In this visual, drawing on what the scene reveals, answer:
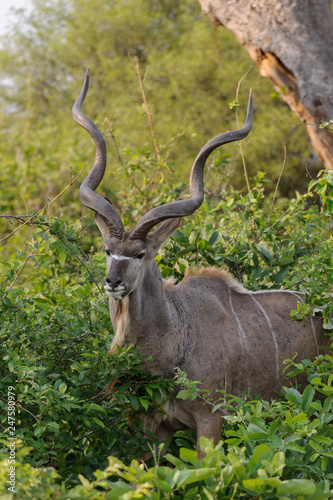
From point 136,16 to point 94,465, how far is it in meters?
14.2

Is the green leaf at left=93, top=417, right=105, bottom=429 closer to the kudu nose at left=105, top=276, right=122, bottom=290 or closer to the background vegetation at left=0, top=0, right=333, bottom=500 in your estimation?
the background vegetation at left=0, top=0, right=333, bottom=500

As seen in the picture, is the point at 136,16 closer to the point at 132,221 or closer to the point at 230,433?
the point at 132,221

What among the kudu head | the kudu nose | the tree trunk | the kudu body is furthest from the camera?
the tree trunk

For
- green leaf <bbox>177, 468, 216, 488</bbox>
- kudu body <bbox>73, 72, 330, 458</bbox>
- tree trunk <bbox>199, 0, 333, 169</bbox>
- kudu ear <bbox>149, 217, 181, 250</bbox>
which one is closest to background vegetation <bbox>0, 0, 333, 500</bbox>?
green leaf <bbox>177, 468, 216, 488</bbox>

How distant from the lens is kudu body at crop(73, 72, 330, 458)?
10.8 ft

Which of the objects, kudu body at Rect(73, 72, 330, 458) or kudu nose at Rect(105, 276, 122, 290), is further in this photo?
kudu body at Rect(73, 72, 330, 458)

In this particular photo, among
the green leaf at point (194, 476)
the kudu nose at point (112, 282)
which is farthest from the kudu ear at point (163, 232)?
the green leaf at point (194, 476)

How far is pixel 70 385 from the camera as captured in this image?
325 centimetres

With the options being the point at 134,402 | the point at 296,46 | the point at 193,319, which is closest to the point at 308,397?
the point at 134,402

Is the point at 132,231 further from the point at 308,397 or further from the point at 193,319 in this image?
the point at 308,397

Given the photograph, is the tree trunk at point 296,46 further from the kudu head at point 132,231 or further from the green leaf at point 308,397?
the green leaf at point 308,397

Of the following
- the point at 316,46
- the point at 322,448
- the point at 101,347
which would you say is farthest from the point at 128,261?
the point at 316,46

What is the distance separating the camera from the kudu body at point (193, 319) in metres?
3.28

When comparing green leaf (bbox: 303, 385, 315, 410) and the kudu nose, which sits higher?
the kudu nose
